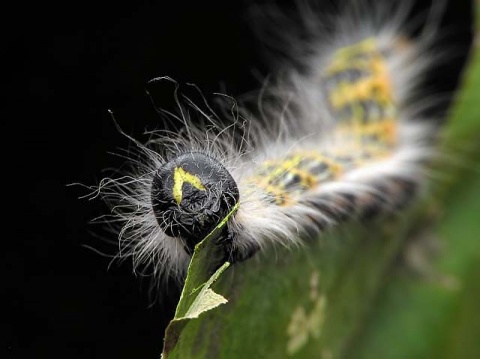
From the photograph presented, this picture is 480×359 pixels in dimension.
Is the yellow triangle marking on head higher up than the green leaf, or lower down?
higher up

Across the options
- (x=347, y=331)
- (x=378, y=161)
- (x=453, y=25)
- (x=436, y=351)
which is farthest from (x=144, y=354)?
(x=453, y=25)

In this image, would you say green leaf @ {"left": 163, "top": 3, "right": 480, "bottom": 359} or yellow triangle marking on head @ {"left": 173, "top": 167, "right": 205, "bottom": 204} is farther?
green leaf @ {"left": 163, "top": 3, "right": 480, "bottom": 359}

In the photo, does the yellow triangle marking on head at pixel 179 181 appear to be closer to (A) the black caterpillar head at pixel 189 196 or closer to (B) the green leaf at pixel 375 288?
(A) the black caterpillar head at pixel 189 196

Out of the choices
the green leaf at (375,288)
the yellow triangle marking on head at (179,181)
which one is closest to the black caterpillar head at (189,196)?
the yellow triangle marking on head at (179,181)

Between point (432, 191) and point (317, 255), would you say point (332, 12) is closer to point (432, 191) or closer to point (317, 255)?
point (432, 191)

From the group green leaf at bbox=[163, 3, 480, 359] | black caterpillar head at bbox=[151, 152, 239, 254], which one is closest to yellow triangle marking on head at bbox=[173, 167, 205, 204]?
black caterpillar head at bbox=[151, 152, 239, 254]

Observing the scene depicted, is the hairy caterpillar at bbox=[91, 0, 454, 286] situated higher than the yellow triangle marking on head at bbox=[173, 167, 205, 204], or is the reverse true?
the yellow triangle marking on head at bbox=[173, 167, 205, 204]

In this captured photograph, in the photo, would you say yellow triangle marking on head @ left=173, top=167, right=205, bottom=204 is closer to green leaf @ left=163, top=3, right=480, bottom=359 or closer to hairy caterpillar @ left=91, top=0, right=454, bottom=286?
hairy caterpillar @ left=91, top=0, right=454, bottom=286
